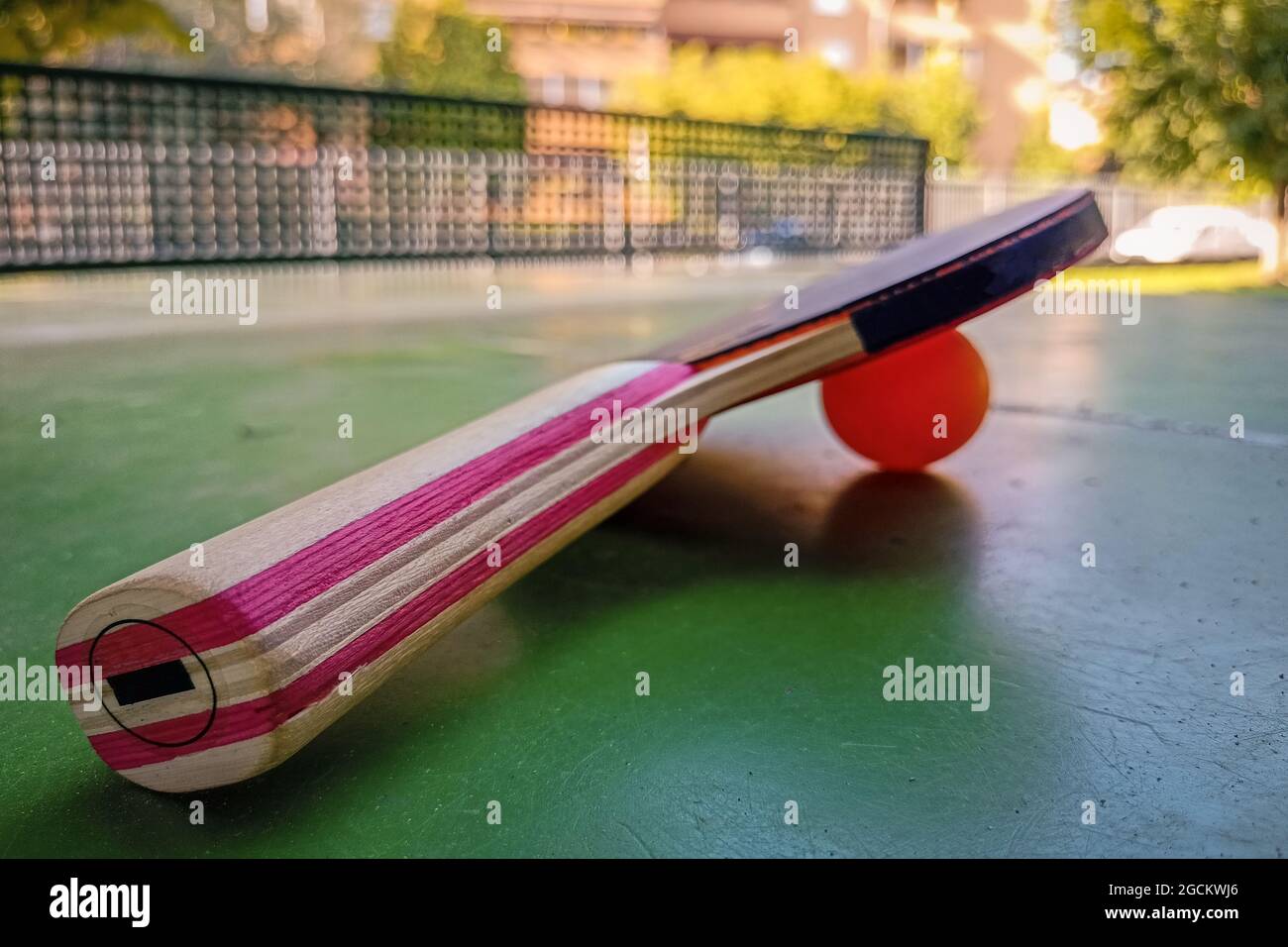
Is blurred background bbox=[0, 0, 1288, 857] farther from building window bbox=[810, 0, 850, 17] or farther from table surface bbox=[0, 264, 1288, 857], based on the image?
building window bbox=[810, 0, 850, 17]

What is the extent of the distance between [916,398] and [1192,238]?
1614 cm

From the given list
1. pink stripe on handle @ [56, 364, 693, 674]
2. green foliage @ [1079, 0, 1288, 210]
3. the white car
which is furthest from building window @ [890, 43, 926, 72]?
pink stripe on handle @ [56, 364, 693, 674]

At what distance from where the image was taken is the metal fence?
22.9 feet

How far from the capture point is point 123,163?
727cm

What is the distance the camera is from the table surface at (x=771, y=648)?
1.14m

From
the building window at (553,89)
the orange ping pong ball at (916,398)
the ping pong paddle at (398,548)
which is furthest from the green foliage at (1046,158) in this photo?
the ping pong paddle at (398,548)

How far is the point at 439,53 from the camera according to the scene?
80.1 ft

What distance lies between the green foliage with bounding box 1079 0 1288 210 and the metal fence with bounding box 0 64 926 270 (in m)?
2.37

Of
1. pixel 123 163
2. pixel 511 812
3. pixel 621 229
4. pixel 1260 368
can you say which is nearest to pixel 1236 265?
pixel 621 229

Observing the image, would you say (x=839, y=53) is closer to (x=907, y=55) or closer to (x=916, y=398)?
(x=907, y=55)

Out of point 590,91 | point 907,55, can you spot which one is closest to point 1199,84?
point 590,91
